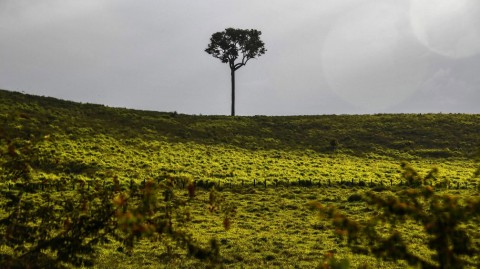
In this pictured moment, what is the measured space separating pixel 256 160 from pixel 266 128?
66.2ft

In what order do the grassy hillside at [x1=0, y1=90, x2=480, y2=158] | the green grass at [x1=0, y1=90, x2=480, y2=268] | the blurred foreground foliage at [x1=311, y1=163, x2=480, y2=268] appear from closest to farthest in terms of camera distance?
1. the blurred foreground foliage at [x1=311, y1=163, x2=480, y2=268]
2. the green grass at [x1=0, y1=90, x2=480, y2=268]
3. the grassy hillside at [x1=0, y1=90, x2=480, y2=158]

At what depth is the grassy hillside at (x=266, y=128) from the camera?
61906mm

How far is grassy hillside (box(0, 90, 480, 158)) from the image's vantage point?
203ft

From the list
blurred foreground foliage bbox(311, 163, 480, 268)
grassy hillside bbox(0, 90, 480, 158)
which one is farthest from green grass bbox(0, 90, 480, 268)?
blurred foreground foliage bbox(311, 163, 480, 268)

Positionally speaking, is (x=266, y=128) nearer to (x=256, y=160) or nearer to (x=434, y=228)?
(x=256, y=160)

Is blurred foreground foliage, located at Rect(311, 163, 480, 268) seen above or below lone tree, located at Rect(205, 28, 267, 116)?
below

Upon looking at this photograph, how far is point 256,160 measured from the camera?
54.1 m

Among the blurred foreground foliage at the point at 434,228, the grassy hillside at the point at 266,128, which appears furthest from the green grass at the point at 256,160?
the blurred foreground foliage at the point at 434,228

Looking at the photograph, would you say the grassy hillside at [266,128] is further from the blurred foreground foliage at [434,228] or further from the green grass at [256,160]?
the blurred foreground foliage at [434,228]

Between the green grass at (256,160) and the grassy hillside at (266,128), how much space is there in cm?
17

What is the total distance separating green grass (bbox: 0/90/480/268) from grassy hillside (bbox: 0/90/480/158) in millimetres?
172

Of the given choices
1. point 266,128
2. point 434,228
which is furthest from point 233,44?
point 434,228

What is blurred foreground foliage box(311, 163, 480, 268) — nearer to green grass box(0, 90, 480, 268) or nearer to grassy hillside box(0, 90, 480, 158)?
green grass box(0, 90, 480, 268)

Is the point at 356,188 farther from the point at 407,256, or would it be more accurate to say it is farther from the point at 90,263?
the point at 407,256
